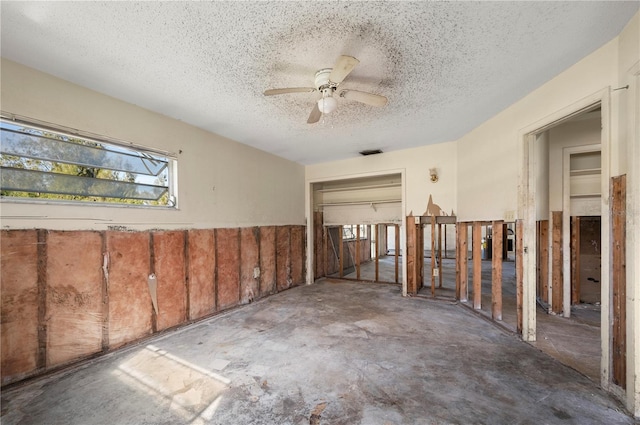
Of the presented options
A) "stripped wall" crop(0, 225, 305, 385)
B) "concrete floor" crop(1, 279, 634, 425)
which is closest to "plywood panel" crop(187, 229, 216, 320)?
"stripped wall" crop(0, 225, 305, 385)

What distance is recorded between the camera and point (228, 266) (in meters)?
4.08

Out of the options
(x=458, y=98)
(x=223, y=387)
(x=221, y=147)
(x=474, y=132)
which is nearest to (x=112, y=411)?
(x=223, y=387)

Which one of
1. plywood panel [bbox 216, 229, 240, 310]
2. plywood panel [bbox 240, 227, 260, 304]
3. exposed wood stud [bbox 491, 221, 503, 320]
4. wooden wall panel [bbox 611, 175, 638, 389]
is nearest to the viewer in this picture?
wooden wall panel [bbox 611, 175, 638, 389]

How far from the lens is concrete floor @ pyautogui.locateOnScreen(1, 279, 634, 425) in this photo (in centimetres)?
177

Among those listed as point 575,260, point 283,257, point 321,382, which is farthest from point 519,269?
point 283,257

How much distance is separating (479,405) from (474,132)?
3642mm

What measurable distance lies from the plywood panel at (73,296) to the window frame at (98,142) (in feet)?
1.06

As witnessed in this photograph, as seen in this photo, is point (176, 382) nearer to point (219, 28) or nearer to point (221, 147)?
point (219, 28)

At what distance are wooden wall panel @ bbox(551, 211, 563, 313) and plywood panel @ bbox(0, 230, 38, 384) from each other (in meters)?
6.23

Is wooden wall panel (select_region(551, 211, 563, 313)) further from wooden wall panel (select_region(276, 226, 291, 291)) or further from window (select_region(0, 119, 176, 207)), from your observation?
window (select_region(0, 119, 176, 207))

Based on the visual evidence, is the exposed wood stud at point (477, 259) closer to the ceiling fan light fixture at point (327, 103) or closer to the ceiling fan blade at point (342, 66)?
the ceiling fan light fixture at point (327, 103)

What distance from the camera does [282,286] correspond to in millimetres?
5254

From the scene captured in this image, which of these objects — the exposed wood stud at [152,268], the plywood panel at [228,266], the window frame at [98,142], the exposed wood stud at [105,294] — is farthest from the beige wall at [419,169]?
the exposed wood stud at [105,294]

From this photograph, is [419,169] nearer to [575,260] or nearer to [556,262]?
[556,262]
